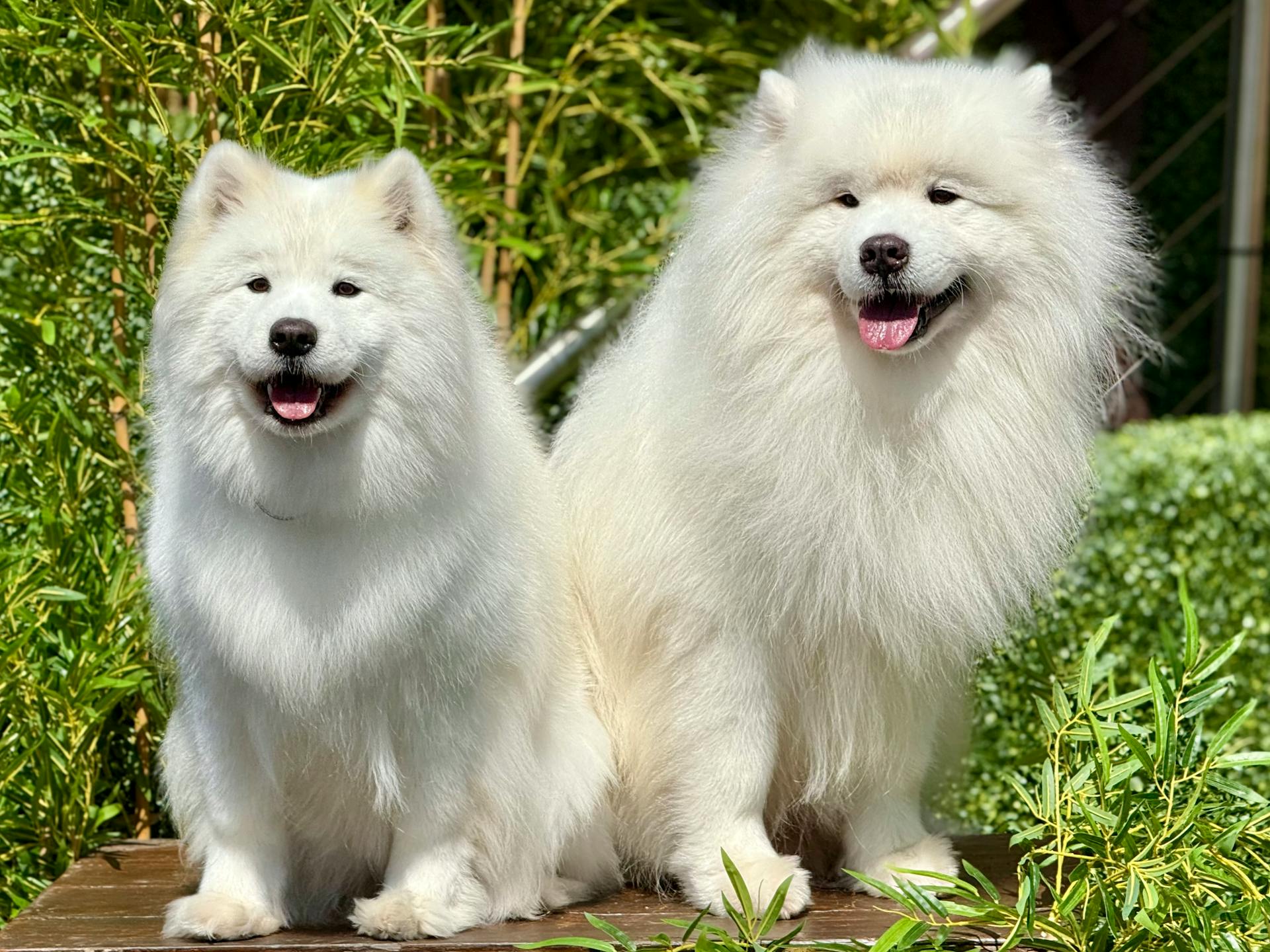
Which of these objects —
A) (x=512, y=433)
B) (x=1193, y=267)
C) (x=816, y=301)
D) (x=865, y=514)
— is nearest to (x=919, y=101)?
(x=816, y=301)

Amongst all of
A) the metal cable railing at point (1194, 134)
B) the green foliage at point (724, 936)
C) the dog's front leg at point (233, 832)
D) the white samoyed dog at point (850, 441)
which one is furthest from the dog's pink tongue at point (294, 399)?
the metal cable railing at point (1194, 134)

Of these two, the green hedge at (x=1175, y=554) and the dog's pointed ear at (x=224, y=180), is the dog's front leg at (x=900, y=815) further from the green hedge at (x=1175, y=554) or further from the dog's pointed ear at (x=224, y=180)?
the green hedge at (x=1175, y=554)

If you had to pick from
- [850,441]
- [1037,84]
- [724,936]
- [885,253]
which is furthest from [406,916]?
[1037,84]

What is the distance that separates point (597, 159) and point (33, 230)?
1.70m

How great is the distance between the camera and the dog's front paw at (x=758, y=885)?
2.39 meters

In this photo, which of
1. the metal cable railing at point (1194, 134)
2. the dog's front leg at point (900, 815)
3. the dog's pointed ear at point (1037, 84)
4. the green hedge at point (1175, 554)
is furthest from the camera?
the metal cable railing at point (1194, 134)

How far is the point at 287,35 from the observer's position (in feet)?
9.33

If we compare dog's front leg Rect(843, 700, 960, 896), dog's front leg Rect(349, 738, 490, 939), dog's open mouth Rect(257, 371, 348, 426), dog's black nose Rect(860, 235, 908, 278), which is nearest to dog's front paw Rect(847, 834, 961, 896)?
dog's front leg Rect(843, 700, 960, 896)

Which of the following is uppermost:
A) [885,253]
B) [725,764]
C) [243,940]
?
[885,253]

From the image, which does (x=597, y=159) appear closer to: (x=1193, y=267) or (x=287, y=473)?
(x=287, y=473)

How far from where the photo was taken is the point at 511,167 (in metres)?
3.78

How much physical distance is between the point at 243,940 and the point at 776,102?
1.61 metres

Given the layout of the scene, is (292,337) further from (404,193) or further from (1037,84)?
(1037,84)

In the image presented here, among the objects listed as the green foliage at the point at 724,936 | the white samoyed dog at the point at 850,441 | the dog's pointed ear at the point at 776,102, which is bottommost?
the green foliage at the point at 724,936
